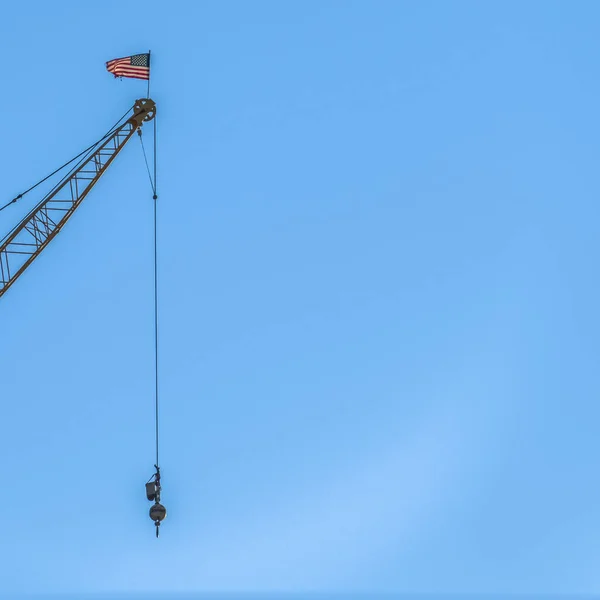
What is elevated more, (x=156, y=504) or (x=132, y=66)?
(x=132, y=66)

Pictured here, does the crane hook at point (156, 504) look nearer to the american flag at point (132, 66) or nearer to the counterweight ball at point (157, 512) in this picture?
the counterweight ball at point (157, 512)

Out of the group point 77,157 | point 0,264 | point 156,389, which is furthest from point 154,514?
point 77,157

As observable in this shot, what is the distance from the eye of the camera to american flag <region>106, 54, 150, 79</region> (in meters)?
65.6

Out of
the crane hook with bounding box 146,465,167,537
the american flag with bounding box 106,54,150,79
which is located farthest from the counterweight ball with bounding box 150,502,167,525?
the american flag with bounding box 106,54,150,79

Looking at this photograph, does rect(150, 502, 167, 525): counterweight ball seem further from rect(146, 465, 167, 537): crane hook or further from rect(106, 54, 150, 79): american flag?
rect(106, 54, 150, 79): american flag

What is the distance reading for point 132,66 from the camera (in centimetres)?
6588

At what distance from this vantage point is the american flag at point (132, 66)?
6556 centimetres

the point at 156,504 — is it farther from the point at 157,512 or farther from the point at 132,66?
the point at 132,66

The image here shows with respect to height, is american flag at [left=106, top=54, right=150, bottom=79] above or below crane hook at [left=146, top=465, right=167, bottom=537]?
above

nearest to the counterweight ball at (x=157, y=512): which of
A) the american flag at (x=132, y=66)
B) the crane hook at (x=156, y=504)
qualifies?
the crane hook at (x=156, y=504)

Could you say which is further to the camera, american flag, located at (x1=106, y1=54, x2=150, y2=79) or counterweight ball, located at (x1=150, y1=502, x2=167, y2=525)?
american flag, located at (x1=106, y1=54, x2=150, y2=79)

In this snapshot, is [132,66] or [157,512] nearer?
[157,512]

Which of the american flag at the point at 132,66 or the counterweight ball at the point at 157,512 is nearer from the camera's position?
the counterweight ball at the point at 157,512

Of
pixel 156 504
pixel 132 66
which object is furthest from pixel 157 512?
pixel 132 66
